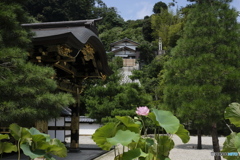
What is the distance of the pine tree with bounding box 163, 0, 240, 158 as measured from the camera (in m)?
8.26

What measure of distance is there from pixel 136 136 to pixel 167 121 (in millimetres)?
333

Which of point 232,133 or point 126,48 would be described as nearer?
point 232,133

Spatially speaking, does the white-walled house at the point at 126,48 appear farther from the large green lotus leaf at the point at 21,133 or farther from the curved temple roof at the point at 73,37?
the large green lotus leaf at the point at 21,133

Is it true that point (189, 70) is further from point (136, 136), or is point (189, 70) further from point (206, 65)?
point (136, 136)

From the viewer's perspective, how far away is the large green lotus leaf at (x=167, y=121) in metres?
2.32

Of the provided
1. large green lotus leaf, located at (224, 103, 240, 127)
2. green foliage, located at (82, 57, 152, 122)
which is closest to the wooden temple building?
green foliage, located at (82, 57, 152, 122)

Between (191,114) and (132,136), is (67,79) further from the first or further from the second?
(132,136)

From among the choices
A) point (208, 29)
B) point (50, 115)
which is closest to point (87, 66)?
point (208, 29)

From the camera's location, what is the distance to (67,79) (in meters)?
10.1

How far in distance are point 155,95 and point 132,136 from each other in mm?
26091

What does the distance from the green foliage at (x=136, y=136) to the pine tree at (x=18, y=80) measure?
237cm

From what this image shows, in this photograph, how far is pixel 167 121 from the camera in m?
2.41

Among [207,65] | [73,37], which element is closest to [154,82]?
[207,65]

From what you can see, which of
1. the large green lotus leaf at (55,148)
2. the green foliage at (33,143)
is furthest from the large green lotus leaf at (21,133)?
the large green lotus leaf at (55,148)
